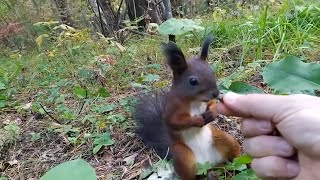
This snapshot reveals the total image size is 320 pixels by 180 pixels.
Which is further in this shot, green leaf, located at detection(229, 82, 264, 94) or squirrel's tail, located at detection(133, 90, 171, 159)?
squirrel's tail, located at detection(133, 90, 171, 159)

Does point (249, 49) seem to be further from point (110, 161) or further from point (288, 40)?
point (110, 161)

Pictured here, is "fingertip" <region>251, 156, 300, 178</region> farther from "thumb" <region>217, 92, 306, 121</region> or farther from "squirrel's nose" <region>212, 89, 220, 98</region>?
"squirrel's nose" <region>212, 89, 220, 98</region>

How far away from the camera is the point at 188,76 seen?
1552 millimetres

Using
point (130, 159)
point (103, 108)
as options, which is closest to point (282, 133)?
point (130, 159)

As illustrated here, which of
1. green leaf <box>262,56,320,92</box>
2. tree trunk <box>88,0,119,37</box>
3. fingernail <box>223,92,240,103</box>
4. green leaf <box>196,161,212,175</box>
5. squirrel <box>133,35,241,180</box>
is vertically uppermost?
fingernail <box>223,92,240,103</box>

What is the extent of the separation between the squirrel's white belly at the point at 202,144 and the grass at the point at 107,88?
0.08 meters

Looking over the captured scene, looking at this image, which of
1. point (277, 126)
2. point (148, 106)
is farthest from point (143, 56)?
point (277, 126)

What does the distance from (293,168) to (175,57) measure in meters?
0.60

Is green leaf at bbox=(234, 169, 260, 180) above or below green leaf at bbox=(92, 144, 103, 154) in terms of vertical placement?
above

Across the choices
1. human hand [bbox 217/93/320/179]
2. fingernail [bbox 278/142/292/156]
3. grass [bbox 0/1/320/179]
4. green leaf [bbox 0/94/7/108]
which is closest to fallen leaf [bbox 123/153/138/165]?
grass [bbox 0/1/320/179]

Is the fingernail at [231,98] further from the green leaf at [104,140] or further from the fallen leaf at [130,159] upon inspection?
the green leaf at [104,140]

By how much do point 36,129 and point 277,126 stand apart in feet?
5.66

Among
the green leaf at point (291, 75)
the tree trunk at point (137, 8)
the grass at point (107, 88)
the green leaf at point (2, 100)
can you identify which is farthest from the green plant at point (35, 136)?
the tree trunk at point (137, 8)

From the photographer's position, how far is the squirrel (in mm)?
1521
